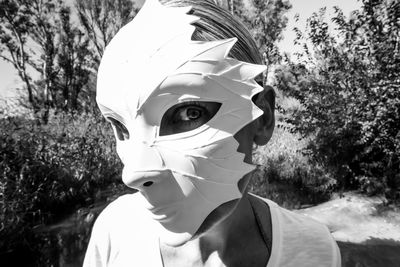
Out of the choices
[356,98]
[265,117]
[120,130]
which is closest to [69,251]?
[120,130]

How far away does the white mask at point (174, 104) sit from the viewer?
23.0 inches

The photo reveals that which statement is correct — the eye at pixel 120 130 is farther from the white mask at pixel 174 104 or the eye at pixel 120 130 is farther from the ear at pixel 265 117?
the ear at pixel 265 117

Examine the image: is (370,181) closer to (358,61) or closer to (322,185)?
(322,185)

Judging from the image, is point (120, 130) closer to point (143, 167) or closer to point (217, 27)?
point (143, 167)

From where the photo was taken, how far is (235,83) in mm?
621

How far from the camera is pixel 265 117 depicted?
77cm

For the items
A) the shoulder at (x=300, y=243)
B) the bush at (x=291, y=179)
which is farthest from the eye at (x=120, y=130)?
the bush at (x=291, y=179)

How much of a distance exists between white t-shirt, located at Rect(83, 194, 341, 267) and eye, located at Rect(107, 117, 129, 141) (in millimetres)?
307

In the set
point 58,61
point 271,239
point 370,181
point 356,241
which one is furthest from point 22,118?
point 58,61

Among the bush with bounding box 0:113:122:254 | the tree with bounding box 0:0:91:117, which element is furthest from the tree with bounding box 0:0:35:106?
the bush with bounding box 0:113:122:254

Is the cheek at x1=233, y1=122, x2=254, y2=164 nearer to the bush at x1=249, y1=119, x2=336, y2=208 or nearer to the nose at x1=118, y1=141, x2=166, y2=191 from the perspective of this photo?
the nose at x1=118, y1=141, x2=166, y2=191

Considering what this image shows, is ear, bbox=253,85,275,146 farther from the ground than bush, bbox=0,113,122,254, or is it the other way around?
ear, bbox=253,85,275,146

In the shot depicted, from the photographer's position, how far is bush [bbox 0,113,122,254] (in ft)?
10.6

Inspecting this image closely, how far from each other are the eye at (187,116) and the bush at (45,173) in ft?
10.3
